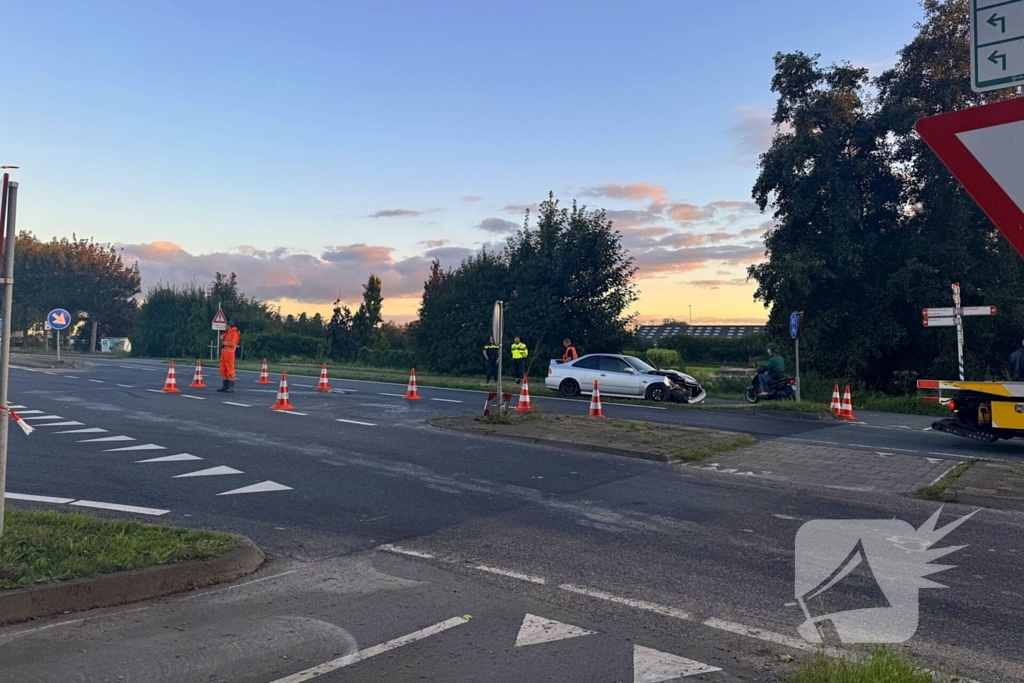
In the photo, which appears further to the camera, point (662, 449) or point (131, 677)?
point (662, 449)

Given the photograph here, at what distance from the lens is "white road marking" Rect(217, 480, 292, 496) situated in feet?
28.0

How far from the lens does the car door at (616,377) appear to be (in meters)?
21.9

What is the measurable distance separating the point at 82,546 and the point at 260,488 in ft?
10.5

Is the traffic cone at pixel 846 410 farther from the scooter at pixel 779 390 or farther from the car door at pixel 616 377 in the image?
the car door at pixel 616 377

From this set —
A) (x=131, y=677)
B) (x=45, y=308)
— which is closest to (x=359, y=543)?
(x=131, y=677)

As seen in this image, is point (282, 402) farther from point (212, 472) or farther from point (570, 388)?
point (570, 388)

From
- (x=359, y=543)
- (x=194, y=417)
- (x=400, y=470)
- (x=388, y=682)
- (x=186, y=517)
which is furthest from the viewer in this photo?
(x=194, y=417)

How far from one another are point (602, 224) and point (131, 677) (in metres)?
30.6

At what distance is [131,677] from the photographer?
156 inches

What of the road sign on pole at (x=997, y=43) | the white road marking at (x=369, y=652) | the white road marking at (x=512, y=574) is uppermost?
the road sign on pole at (x=997, y=43)

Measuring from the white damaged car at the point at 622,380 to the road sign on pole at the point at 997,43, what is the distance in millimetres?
18320

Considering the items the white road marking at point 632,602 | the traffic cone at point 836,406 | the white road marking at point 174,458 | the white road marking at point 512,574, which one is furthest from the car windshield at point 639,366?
the white road marking at point 632,602

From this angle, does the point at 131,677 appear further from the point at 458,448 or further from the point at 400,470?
the point at 458,448

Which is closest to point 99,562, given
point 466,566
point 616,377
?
point 466,566
